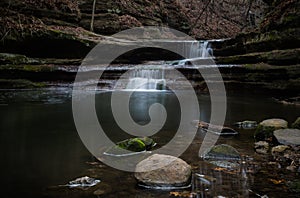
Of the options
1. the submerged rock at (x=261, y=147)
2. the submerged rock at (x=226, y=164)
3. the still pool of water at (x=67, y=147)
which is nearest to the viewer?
the still pool of water at (x=67, y=147)

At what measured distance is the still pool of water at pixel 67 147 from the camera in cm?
317

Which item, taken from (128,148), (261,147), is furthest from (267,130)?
(128,148)

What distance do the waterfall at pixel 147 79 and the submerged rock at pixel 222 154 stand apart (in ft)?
31.2

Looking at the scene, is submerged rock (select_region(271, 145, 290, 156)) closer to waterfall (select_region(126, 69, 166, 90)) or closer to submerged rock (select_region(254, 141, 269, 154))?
submerged rock (select_region(254, 141, 269, 154))

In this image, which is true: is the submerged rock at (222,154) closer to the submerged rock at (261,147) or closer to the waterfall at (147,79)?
the submerged rock at (261,147)

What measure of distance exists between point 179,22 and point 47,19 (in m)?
11.9

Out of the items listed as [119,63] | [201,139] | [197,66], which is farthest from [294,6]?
[201,139]

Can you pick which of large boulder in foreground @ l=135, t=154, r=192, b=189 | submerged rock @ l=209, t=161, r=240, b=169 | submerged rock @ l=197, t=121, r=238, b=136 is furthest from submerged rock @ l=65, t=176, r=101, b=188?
submerged rock @ l=197, t=121, r=238, b=136

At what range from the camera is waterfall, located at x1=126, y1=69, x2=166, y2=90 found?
45.5 ft

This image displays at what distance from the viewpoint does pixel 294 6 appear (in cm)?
1218

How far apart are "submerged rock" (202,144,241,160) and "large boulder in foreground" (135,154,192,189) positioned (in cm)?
94

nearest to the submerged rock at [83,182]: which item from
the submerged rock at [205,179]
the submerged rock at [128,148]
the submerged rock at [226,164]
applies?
the submerged rock at [128,148]

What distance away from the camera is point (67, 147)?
4691 mm

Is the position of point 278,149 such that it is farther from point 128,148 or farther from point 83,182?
point 83,182
